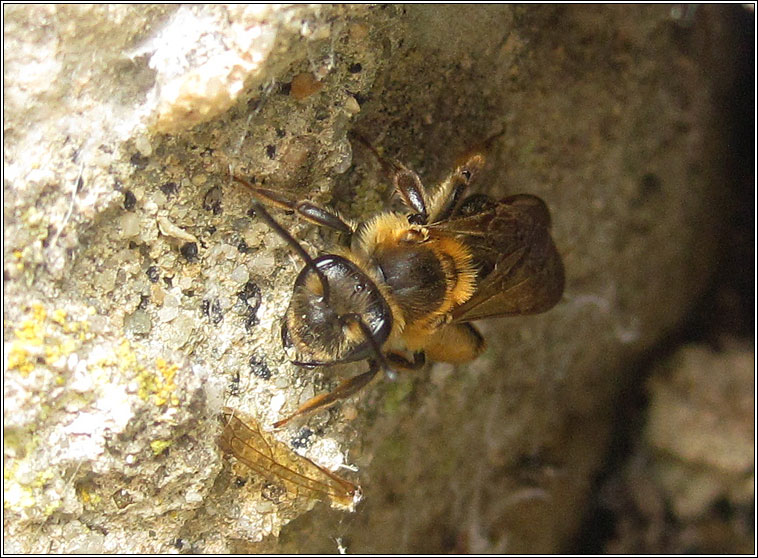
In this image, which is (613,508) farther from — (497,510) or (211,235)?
(211,235)

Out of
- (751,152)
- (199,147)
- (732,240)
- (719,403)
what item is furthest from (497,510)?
(199,147)

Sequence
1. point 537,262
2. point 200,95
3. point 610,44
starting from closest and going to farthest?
point 200,95 < point 537,262 < point 610,44

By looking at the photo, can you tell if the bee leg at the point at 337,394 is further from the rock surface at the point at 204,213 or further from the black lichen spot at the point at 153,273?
the black lichen spot at the point at 153,273

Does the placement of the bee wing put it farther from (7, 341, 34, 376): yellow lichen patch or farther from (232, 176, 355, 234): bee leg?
(7, 341, 34, 376): yellow lichen patch

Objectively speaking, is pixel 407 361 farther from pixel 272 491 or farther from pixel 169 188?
pixel 169 188

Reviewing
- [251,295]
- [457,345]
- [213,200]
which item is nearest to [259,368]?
[251,295]

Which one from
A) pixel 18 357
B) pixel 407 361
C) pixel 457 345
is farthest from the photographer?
pixel 457 345
